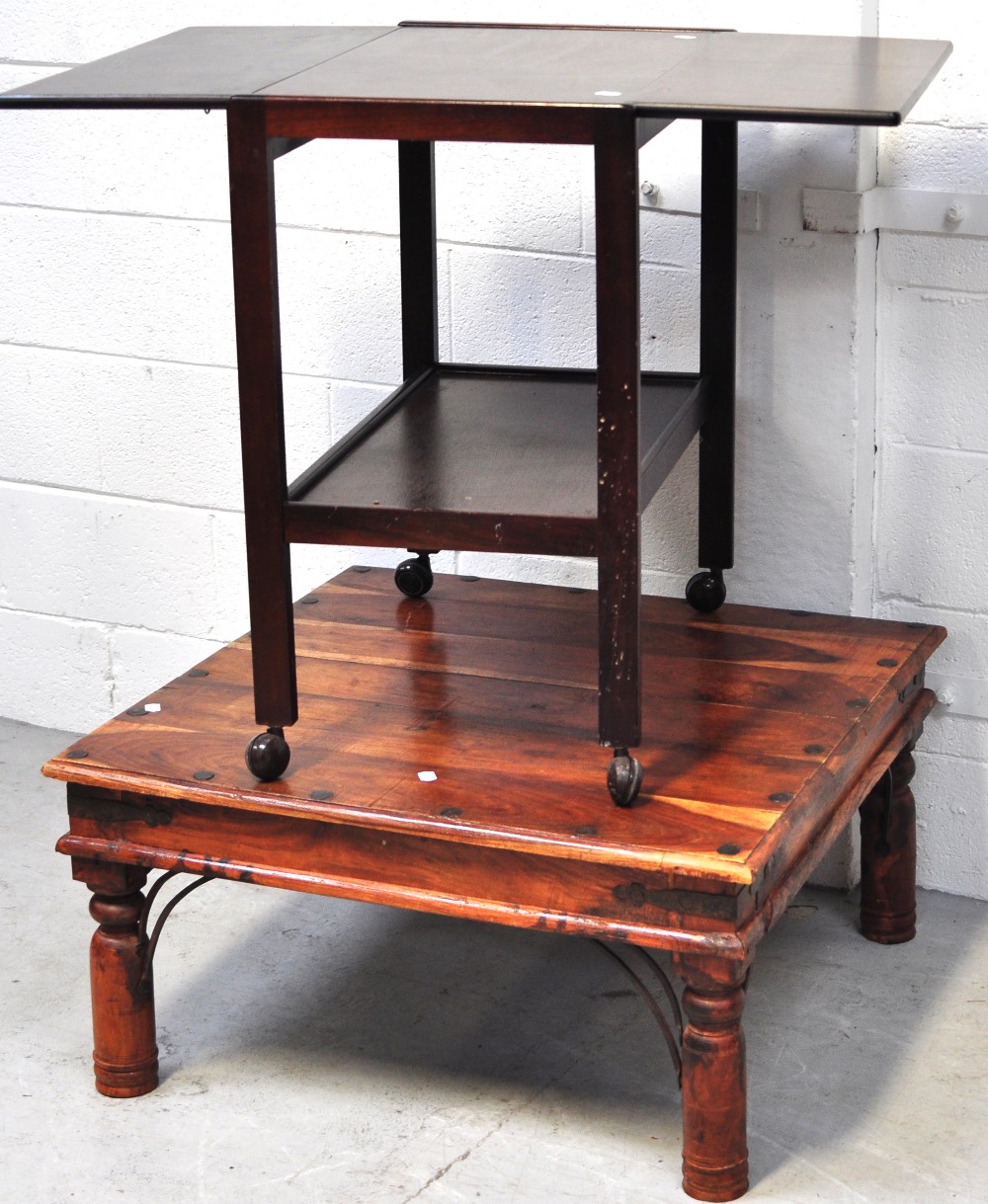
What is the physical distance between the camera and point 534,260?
2.68m

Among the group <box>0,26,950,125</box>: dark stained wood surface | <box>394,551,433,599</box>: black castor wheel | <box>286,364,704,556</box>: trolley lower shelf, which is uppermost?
<box>0,26,950,125</box>: dark stained wood surface

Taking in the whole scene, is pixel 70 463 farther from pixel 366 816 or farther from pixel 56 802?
pixel 366 816

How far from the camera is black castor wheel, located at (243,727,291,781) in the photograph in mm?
2037

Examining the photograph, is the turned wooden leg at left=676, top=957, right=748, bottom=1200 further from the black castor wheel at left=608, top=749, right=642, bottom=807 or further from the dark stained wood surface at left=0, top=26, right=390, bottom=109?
the dark stained wood surface at left=0, top=26, right=390, bottom=109

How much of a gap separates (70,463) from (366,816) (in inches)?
55.2

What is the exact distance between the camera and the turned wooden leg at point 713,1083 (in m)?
1.90

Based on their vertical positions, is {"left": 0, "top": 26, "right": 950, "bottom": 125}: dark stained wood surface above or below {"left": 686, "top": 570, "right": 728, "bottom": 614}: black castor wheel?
above

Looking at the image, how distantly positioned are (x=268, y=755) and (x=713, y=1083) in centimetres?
59

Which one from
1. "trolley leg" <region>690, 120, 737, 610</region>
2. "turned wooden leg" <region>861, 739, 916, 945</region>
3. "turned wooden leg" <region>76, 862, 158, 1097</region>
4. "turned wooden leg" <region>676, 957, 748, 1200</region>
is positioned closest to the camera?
"turned wooden leg" <region>676, 957, 748, 1200</region>

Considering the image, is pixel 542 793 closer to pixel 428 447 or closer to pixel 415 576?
pixel 428 447

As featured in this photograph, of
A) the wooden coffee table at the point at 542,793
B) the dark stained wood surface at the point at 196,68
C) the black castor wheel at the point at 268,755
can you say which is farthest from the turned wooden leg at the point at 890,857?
the dark stained wood surface at the point at 196,68

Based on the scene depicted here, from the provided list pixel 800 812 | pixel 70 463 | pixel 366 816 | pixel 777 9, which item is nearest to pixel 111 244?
pixel 70 463

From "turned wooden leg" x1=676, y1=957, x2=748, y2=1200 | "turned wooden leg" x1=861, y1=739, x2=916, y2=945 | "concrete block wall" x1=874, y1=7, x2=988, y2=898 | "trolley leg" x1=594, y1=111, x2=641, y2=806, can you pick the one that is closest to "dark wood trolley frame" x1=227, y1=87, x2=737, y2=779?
"trolley leg" x1=594, y1=111, x2=641, y2=806

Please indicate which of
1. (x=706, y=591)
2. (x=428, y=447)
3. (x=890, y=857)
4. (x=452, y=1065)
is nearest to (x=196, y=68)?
(x=428, y=447)
